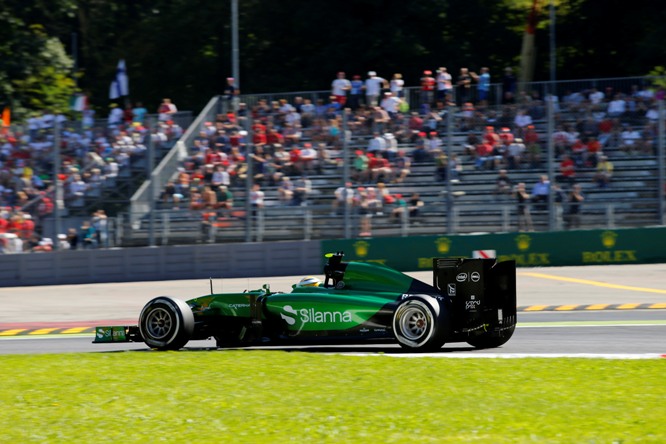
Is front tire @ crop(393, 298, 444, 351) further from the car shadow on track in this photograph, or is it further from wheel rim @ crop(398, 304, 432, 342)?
the car shadow on track

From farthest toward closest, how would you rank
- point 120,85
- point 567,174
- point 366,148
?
point 120,85, point 366,148, point 567,174

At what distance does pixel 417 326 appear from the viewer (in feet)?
38.5

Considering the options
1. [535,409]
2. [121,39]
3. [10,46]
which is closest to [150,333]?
[535,409]

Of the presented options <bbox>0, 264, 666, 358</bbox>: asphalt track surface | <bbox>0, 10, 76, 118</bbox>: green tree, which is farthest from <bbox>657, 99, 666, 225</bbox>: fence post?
<bbox>0, 10, 76, 118</bbox>: green tree

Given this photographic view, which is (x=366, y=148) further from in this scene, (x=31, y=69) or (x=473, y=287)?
(x=31, y=69)

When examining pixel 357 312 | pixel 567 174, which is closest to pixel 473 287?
pixel 357 312

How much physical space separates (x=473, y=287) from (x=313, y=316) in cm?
169

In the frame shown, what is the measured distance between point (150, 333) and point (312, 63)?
94.5 ft

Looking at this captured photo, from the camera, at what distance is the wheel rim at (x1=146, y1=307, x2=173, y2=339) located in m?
12.3

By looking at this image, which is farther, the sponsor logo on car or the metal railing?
the metal railing

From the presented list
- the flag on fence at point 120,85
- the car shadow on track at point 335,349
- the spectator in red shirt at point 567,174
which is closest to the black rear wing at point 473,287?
the car shadow on track at point 335,349

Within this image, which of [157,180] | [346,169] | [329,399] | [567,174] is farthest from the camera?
[157,180]

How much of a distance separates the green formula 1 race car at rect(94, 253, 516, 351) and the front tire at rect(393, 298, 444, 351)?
1cm

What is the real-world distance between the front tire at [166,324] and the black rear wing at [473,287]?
8.77 feet
